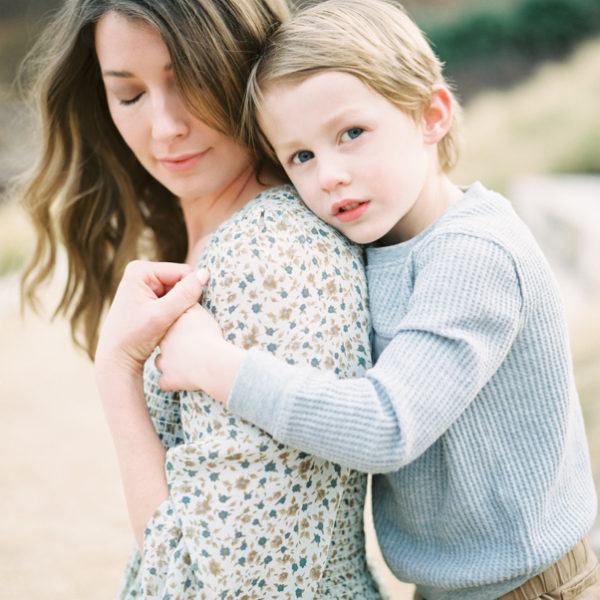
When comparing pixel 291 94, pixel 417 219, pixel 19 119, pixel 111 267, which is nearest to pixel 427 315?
pixel 417 219

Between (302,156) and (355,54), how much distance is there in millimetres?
206

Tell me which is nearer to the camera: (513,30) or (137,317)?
(137,317)

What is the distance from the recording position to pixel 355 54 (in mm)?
1255

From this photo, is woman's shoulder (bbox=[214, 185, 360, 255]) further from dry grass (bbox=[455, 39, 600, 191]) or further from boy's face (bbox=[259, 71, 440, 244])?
A: dry grass (bbox=[455, 39, 600, 191])

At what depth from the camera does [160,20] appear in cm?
136

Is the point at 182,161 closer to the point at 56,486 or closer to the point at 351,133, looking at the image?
the point at 351,133

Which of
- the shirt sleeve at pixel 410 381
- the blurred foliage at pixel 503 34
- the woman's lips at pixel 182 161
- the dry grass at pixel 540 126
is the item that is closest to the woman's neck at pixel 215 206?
the woman's lips at pixel 182 161

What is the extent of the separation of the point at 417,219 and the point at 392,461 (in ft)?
1.68

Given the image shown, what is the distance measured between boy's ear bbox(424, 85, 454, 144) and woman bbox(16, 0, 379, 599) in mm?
295

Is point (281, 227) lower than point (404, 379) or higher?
higher

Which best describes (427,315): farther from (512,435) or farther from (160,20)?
(160,20)

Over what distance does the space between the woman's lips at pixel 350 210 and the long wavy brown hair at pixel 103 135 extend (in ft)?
1.00

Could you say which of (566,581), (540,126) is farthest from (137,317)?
(540,126)

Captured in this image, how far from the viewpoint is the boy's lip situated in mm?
1303
